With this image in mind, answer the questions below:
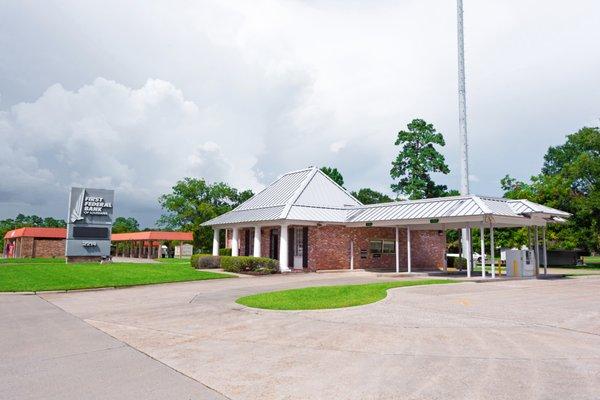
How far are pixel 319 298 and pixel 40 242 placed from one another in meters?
55.3

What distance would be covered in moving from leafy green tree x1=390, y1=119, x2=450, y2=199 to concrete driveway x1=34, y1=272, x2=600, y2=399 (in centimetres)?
3500

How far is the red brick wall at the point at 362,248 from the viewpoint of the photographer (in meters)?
29.2

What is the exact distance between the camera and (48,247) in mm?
59812

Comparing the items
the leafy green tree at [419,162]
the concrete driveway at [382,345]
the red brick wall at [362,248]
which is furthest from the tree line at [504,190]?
the concrete driveway at [382,345]

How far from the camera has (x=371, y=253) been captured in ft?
102

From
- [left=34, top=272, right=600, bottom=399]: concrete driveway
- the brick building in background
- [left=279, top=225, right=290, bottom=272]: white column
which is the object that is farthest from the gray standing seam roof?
the brick building in background

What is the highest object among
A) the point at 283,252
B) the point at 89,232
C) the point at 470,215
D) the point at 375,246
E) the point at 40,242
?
the point at 470,215

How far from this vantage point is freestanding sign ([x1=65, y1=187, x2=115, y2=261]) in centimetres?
4191

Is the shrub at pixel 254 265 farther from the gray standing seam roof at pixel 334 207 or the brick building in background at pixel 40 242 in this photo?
the brick building in background at pixel 40 242

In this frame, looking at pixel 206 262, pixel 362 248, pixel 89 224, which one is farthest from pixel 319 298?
pixel 89 224

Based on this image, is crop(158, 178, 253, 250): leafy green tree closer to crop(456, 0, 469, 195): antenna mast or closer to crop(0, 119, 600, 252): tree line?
crop(0, 119, 600, 252): tree line

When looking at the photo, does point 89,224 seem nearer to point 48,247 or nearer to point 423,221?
point 48,247

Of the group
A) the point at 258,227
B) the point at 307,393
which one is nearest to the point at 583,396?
the point at 307,393

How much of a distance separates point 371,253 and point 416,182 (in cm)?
2024
